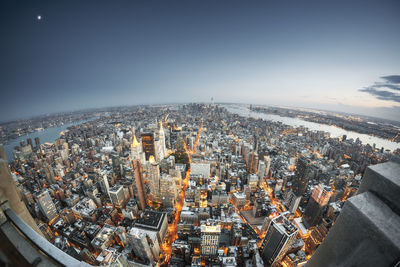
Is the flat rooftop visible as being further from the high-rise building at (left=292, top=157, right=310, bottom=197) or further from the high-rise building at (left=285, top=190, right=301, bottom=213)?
the high-rise building at (left=292, top=157, right=310, bottom=197)

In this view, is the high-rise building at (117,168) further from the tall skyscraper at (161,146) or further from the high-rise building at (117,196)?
the high-rise building at (117,196)

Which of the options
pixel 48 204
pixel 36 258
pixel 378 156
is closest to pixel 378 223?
pixel 36 258

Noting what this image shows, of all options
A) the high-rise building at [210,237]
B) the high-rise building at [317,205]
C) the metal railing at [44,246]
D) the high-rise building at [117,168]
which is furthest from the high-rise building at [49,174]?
the high-rise building at [317,205]

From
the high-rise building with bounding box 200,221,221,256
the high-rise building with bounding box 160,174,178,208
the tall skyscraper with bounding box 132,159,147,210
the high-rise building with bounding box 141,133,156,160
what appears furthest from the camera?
the high-rise building with bounding box 141,133,156,160

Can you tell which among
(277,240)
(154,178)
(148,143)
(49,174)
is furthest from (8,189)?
(49,174)

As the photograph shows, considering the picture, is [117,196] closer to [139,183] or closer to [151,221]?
[139,183]

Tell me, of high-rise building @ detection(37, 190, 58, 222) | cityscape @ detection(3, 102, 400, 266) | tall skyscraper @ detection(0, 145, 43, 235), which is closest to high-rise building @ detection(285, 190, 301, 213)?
cityscape @ detection(3, 102, 400, 266)
